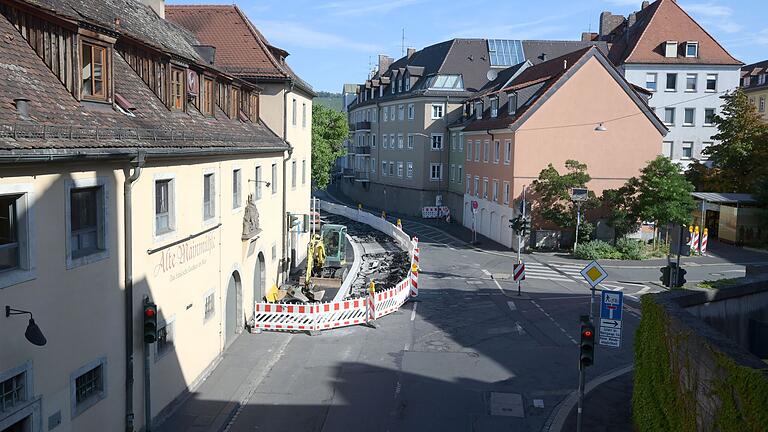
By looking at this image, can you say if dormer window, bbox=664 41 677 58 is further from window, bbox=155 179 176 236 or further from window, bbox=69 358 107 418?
window, bbox=69 358 107 418

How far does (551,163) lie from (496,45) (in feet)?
94.3

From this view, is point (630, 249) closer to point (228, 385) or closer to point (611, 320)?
point (611, 320)

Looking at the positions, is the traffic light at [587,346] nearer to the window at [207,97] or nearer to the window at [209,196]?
the window at [209,196]

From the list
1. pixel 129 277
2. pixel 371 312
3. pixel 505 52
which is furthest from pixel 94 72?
pixel 505 52

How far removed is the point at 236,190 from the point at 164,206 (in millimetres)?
6191

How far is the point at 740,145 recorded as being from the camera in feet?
153

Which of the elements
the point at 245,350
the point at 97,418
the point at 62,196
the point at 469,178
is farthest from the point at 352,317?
the point at 469,178

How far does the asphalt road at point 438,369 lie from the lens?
15.0 metres

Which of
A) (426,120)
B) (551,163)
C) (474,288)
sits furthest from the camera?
(426,120)

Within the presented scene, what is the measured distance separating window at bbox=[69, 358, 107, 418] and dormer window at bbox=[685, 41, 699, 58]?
58980mm

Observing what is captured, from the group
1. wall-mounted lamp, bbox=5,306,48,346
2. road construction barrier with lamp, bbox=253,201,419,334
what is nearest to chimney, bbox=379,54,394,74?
road construction barrier with lamp, bbox=253,201,419,334

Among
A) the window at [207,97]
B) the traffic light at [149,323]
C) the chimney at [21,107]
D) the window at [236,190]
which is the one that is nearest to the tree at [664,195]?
the window at [236,190]

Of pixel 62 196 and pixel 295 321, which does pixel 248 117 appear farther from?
pixel 62 196

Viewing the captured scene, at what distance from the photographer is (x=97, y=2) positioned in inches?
663
